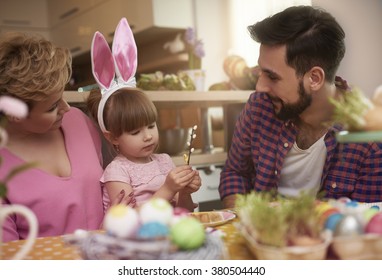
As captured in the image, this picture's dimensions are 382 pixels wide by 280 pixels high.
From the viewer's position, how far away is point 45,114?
0.86 metres

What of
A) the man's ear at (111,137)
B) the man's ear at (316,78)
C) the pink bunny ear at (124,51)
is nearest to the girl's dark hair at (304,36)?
the man's ear at (316,78)

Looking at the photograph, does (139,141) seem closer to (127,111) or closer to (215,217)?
(127,111)

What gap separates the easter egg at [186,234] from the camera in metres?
0.53

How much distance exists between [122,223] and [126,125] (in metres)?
0.41

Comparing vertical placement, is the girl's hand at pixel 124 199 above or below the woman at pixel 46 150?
below

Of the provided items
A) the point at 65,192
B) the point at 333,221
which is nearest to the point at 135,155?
the point at 65,192

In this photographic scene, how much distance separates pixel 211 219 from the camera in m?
0.78

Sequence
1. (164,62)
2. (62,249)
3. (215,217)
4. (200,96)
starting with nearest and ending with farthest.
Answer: (62,249)
(215,217)
(200,96)
(164,62)

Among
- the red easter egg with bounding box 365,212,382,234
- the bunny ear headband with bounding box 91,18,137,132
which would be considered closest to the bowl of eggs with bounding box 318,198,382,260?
the red easter egg with bounding box 365,212,382,234

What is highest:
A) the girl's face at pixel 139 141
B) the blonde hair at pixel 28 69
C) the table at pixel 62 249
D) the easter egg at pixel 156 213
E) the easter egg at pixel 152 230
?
the blonde hair at pixel 28 69

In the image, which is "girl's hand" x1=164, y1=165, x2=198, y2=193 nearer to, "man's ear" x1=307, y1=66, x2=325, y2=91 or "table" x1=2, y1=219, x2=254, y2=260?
"table" x1=2, y1=219, x2=254, y2=260

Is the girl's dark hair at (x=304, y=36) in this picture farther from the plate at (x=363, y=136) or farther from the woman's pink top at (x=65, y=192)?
the woman's pink top at (x=65, y=192)

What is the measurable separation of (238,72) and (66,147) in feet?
1.47

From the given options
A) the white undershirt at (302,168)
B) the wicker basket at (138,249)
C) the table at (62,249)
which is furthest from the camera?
the white undershirt at (302,168)
